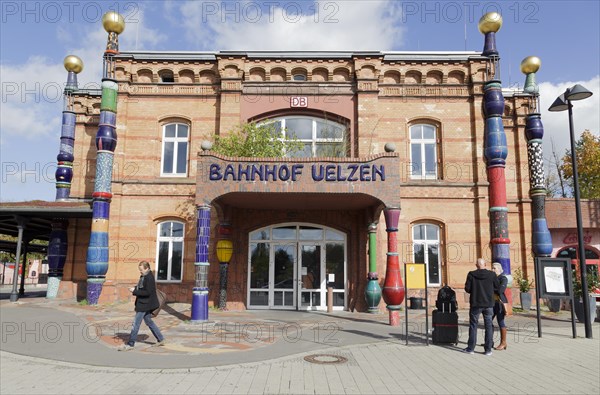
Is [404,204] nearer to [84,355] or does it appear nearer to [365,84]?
[365,84]

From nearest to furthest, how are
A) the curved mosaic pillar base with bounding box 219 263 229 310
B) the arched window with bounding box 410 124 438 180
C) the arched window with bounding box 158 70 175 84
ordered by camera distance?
1. the curved mosaic pillar base with bounding box 219 263 229 310
2. the arched window with bounding box 410 124 438 180
3. the arched window with bounding box 158 70 175 84

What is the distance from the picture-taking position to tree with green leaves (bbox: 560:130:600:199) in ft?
101

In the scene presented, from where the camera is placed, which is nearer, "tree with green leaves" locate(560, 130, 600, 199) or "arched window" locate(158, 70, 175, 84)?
"arched window" locate(158, 70, 175, 84)

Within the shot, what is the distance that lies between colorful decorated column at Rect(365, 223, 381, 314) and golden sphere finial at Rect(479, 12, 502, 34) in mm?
8994

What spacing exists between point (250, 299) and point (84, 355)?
8.13 m

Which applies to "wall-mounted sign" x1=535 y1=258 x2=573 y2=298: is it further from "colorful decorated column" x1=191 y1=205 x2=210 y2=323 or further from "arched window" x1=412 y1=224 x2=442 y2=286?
"colorful decorated column" x1=191 y1=205 x2=210 y2=323

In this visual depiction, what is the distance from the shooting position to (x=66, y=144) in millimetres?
17766

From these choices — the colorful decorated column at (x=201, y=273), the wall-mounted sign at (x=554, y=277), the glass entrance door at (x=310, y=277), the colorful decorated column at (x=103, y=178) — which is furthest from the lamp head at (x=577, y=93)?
the colorful decorated column at (x=103, y=178)

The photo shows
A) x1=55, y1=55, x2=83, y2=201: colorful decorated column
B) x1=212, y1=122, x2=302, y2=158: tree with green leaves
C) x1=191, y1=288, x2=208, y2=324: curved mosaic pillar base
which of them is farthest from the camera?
x1=55, y1=55, x2=83, y2=201: colorful decorated column

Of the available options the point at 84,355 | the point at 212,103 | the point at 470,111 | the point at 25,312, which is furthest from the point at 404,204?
the point at 25,312

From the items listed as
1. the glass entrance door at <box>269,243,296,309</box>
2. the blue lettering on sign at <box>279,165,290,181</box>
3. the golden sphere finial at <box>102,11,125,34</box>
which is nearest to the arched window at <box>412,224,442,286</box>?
the glass entrance door at <box>269,243,296,309</box>

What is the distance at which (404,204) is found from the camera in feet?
53.2

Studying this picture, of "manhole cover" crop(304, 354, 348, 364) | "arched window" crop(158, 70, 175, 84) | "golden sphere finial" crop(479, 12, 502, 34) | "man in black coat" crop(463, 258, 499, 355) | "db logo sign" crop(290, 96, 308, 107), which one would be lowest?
"manhole cover" crop(304, 354, 348, 364)

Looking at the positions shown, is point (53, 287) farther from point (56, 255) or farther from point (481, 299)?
point (481, 299)
